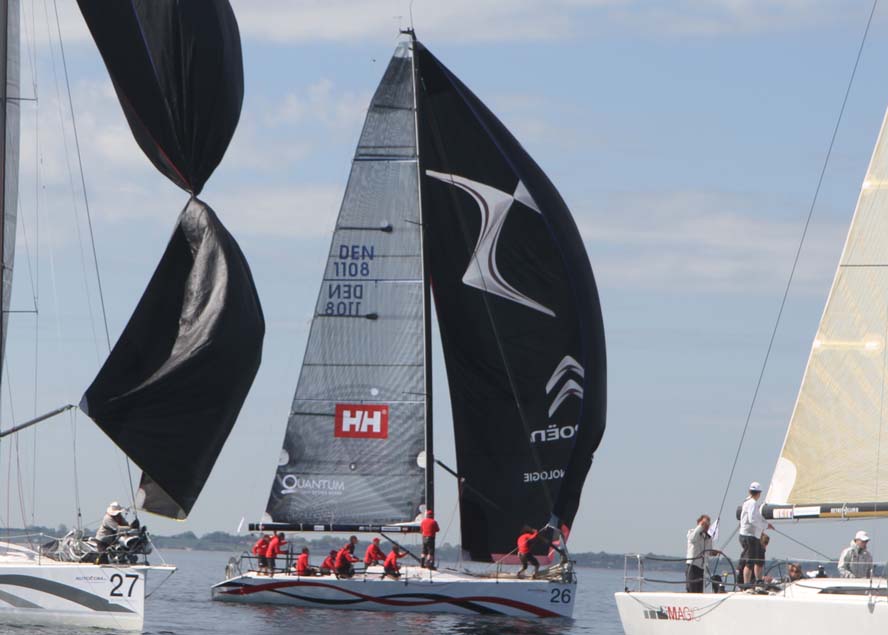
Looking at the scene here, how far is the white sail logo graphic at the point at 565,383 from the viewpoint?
1204 inches

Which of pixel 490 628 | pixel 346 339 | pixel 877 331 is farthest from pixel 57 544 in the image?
pixel 877 331

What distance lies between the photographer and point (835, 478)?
721 inches

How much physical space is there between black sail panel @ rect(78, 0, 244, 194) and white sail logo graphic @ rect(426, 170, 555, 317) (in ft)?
23.5

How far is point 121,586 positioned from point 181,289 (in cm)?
465

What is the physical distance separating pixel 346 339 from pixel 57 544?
28.3 ft

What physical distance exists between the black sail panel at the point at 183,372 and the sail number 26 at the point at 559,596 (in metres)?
6.81

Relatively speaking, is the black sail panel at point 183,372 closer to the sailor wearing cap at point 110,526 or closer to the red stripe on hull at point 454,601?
the sailor wearing cap at point 110,526

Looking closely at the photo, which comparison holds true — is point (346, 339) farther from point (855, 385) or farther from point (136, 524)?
point (855, 385)

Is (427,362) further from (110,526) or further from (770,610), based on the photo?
(770,610)

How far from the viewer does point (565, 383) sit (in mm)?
30656

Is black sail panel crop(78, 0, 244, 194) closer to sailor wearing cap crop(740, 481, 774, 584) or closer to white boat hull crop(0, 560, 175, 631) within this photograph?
white boat hull crop(0, 560, 175, 631)

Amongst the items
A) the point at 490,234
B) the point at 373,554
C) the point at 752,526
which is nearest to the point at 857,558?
the point at 752,526

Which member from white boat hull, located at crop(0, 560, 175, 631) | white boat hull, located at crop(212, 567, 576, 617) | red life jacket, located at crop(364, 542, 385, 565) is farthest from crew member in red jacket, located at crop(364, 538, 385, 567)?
white boat hull, located at crop(0, 560, 175, 631)

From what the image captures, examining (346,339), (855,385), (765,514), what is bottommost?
(765,514)
